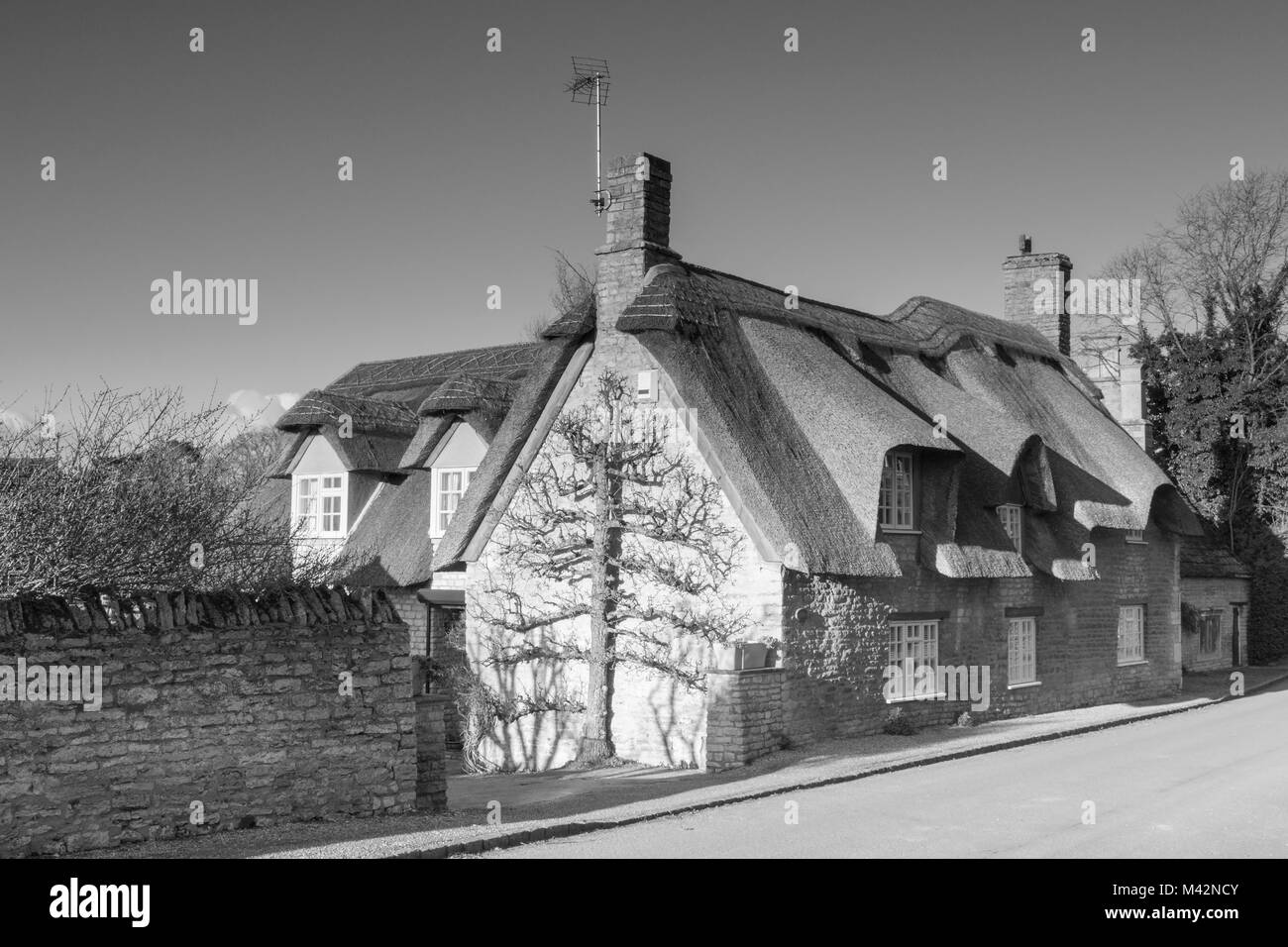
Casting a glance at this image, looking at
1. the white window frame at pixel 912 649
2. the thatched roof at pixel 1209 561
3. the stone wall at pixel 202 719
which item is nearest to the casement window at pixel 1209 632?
the thatched roof at pixel 1209 561

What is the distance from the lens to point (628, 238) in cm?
1881

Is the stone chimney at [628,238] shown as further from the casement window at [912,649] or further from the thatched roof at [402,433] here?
the casement window at [912,649]

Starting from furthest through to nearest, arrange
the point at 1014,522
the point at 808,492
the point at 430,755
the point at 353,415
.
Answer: the point at 353,415, the point at 1014,522, the point at 808,492, the point at 430,755

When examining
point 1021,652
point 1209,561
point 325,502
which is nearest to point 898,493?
point 1021,652

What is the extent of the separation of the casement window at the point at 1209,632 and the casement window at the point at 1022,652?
12.1 m

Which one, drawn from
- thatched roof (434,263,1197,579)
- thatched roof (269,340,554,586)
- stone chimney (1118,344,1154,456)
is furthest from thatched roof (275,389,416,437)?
stone chimney (1118,344,1154,456)

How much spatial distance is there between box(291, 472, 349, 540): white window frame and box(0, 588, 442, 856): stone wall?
13396 mm

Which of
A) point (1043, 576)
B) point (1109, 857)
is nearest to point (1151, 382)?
point (1043, 576)

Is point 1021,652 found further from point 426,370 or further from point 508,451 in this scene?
point 426,370

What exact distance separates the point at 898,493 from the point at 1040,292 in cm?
1363

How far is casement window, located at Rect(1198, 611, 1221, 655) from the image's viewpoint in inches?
1295

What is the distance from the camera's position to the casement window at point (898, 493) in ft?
61.9

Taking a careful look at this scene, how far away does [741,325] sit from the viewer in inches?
777
